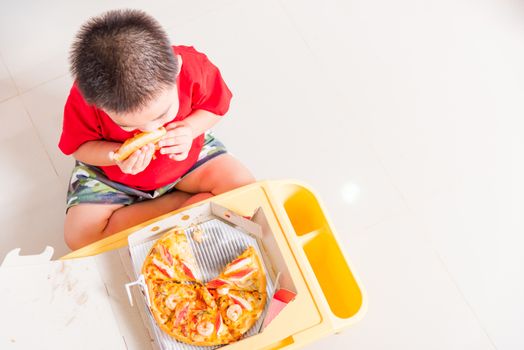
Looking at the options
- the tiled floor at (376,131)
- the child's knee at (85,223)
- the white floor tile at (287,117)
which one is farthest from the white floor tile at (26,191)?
the white floor tile at (287,117)

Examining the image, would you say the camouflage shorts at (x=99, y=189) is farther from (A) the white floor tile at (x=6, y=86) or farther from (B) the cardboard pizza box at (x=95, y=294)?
(A) the white floor tile at (x=6, y=86)

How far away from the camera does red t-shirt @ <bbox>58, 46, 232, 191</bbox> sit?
643 mm

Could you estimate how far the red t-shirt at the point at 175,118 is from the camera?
643 mm

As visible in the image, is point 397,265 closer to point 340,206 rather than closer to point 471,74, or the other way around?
point 340,206

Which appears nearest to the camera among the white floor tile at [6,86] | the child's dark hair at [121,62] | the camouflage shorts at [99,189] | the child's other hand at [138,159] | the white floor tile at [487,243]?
the child's dark hair at [121,62]

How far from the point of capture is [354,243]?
90 centimetres

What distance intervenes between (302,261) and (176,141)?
0.23 meters

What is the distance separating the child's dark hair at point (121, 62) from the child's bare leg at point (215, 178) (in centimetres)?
26

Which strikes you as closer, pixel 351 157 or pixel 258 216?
pixel 258 216

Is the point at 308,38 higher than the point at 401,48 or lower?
higher

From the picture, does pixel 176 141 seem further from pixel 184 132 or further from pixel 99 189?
pixel 99 189

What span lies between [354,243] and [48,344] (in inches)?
22.1

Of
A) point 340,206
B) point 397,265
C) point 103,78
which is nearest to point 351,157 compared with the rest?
point 340,206

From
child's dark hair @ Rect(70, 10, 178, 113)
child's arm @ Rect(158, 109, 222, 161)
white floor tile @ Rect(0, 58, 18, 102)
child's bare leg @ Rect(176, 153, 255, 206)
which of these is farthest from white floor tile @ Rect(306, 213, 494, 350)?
white floor tile @ Rect(0, 58, 18, 102)
